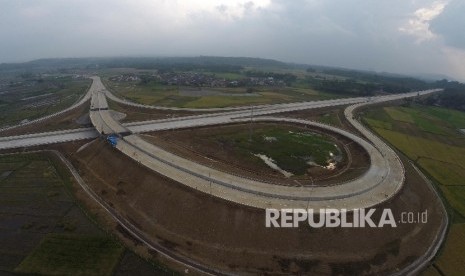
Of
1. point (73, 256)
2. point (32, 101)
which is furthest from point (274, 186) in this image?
point (32, 101)

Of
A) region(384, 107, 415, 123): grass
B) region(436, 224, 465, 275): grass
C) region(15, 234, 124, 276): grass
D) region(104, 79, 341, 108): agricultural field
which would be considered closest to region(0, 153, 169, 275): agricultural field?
region(15, 234, 124, 276): grass

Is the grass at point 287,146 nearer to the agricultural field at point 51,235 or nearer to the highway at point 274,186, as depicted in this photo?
the highway at point 274,186

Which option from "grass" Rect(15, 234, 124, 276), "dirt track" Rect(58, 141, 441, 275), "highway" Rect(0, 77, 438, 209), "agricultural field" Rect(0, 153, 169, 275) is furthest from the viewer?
"highway" Rect(0, 77, 438, 209)

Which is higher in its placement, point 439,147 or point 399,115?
point 399,115

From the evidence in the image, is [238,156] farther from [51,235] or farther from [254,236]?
[51,235]

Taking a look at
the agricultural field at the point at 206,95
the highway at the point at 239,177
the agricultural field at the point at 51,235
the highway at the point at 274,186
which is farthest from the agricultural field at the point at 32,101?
the agricultural field at the point at 51,235

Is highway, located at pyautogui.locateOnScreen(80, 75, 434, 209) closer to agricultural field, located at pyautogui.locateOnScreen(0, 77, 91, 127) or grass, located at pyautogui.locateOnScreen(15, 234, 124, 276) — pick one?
grass, located at pyautogui.locateOnScreen(15, 234, 124, 276)
